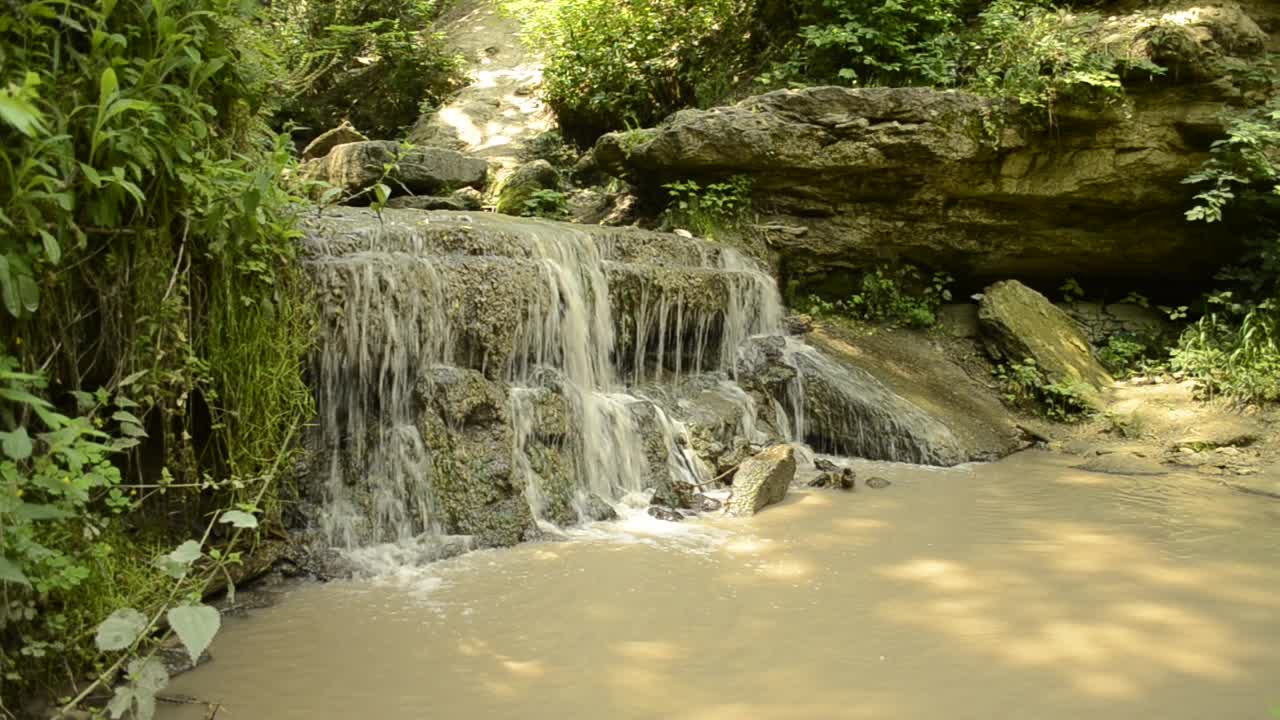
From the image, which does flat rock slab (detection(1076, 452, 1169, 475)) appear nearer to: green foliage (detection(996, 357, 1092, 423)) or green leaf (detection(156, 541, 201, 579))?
green foliage (detection(996, 357, 1092, 423))

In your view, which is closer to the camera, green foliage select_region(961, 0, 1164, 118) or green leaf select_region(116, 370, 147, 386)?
green leaf select_region(116, 370, 147, 386)

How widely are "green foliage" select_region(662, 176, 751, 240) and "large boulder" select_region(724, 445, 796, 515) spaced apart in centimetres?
355

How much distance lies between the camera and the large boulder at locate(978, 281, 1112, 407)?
816 cm

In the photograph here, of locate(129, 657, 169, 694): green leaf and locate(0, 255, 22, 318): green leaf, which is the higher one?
locate(0, 255, 22, 318): green leaf

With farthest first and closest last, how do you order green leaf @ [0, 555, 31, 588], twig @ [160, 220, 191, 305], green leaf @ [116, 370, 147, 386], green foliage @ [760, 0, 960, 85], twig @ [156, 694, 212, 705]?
green foliage @ [760, 0, 960, 85] → twig @ [160, 220, 191, 305] → green leaf @ [116, 370, 147, 386] → twig @ [156, 694, 212, 705] → green leaf @ [0, 555, 31, 588]

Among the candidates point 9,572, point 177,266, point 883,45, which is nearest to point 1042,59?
point 883,45

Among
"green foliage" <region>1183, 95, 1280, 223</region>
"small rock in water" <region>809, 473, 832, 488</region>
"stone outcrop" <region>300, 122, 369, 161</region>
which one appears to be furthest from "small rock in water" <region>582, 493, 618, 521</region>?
"stone outcrop" <region>300, 122, 369, 161</region>

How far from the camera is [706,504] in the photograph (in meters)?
5.43

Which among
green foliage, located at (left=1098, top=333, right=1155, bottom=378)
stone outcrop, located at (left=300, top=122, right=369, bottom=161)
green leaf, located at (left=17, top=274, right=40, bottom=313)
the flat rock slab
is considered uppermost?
stone outcrop, located at (left=300, top=122, right=369, bottom=161)

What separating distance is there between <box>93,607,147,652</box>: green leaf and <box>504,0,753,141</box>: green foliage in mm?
9771

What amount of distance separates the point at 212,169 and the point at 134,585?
1629 mm

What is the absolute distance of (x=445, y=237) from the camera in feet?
18.9

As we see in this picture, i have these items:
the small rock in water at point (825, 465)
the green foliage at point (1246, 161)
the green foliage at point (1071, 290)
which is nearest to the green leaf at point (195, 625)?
the small rock in water at point (825, 465)

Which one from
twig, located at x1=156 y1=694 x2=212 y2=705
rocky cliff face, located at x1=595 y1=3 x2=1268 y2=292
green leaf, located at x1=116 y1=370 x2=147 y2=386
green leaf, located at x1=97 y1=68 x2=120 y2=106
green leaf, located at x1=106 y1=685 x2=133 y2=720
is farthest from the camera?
rocky cliff face, located at x1=595 y1=3 x2=1268 y2=292
